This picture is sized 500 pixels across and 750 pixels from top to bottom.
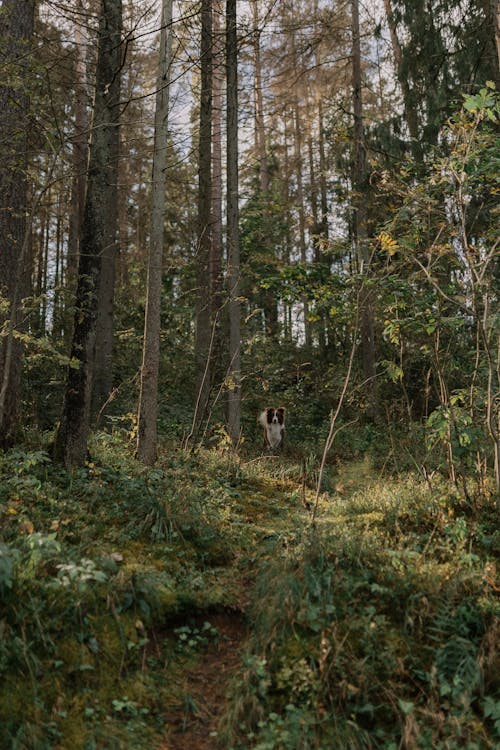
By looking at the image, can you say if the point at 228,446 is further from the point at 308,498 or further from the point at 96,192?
the point at 96,192

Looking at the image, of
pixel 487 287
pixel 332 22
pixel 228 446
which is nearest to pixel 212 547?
pixel 487 287

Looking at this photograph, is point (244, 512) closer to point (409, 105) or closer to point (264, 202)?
Result: point (409, 105)

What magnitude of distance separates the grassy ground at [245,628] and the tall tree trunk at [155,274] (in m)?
2.61

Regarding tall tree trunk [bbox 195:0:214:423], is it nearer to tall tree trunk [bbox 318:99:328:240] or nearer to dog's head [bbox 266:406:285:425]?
dog's head [bbox 266:406:285:425]

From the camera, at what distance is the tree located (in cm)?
823

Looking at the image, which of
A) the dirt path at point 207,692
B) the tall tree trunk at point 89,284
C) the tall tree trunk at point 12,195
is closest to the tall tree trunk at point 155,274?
the tall tree trunk at point 89,284

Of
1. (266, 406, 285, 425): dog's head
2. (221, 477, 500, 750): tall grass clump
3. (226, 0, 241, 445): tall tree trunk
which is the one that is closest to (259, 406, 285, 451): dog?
(266, 406, 285, 425): dog's head

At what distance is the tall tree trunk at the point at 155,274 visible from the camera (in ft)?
27.0

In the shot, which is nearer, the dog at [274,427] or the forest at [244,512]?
the forest at [244,512]

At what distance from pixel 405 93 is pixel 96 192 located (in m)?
9.64

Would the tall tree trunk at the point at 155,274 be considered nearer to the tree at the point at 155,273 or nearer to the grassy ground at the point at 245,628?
the tree at the point at 155,273

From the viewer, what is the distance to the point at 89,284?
698 centimetres

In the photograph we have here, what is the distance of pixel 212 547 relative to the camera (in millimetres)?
5391

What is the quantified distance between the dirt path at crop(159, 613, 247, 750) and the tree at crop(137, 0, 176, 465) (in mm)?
4190
